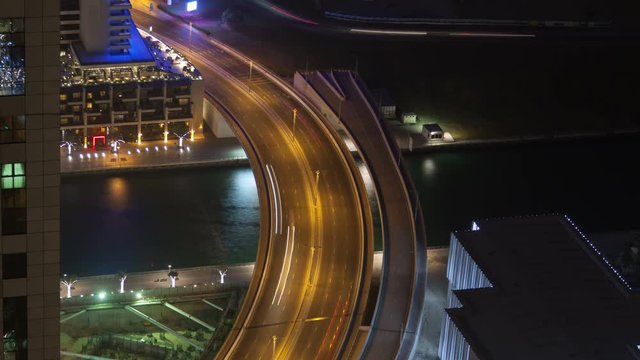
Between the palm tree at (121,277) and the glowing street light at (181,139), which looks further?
the glowing street light at (181,139)

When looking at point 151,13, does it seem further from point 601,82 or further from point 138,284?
point 138,284

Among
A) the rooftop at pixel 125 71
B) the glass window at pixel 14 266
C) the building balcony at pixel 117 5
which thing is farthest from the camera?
the building balcony at pixel 117 5

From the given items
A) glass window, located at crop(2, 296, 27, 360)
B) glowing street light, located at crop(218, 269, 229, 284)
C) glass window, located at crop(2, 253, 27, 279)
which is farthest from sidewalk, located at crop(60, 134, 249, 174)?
glass window, located at crop(2, 253, 27, 279)

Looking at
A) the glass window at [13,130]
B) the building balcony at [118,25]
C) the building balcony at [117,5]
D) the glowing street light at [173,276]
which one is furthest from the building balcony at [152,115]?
the glass window at [13,130]

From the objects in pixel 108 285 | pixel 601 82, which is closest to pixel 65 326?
pixel 108 285

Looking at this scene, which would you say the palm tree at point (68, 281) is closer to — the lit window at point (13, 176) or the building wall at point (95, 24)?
the building wall at point (95, 24)

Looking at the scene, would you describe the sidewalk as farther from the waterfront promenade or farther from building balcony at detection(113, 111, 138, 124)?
the waterfront promenade
